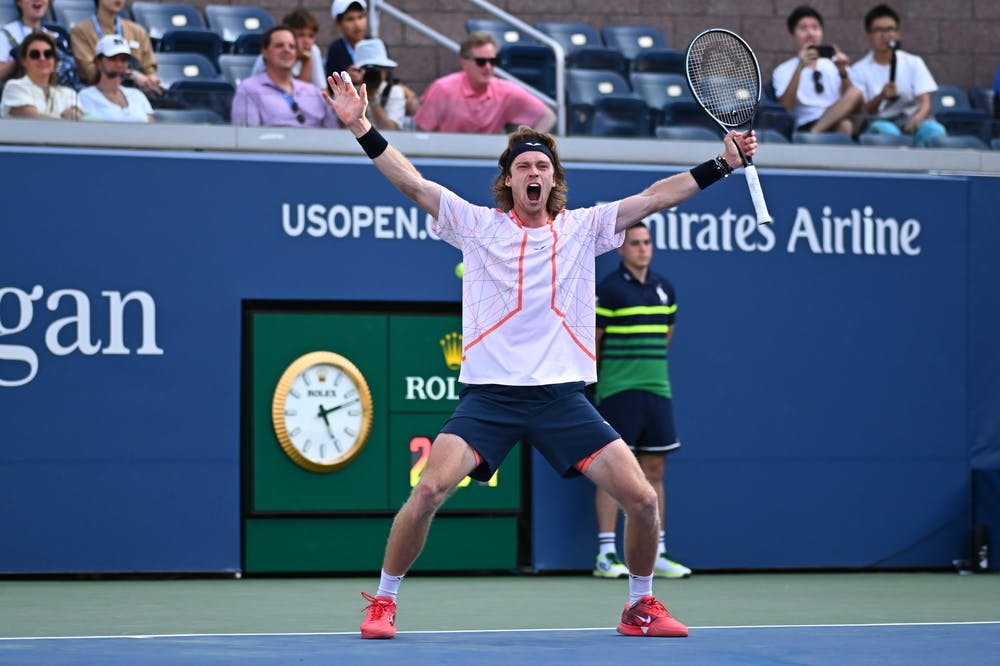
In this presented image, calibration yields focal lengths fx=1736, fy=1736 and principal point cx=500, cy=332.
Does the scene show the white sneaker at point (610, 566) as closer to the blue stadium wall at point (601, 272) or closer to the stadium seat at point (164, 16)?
the blue stadium wall at point (601, 272)

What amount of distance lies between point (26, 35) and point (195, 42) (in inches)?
65.2

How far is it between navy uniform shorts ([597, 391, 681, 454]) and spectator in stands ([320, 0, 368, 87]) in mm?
2754

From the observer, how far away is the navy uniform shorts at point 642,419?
9797 millimetres

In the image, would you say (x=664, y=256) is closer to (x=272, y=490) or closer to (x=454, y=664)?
(x=272, y=490)

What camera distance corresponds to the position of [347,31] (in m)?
11.0

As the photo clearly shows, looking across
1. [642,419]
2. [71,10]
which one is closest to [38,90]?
[71,10]

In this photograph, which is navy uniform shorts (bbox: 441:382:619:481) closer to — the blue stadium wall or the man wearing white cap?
the blue stadium wall

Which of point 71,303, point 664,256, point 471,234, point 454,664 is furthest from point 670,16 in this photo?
point 454,664

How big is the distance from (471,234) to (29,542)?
4.17 meters

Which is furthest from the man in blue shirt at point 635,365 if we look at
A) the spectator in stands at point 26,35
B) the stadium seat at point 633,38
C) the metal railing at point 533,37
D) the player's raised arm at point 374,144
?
the stadium seat at point 633,38

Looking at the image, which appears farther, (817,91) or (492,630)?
(817,91)

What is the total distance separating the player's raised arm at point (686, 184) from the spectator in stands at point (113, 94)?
433 cm

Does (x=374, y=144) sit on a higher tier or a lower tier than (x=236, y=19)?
lower

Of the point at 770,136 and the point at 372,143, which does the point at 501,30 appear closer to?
the point at 770,136
